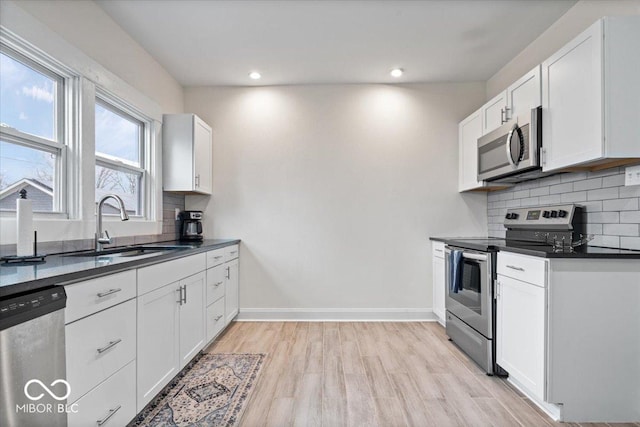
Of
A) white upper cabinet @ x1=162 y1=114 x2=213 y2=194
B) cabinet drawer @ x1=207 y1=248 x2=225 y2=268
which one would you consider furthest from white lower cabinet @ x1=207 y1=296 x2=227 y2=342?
white upper cabinet @ x1=162 y1=114 x2=213 y2=194

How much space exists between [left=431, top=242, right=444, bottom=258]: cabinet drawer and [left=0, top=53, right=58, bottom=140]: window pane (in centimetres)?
329

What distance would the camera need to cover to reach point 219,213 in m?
3.89

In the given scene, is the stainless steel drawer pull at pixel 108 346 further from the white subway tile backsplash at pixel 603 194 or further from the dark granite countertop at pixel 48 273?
the white subway tile backsplash at pixel 603 194

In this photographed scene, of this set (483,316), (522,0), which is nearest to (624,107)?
(522,0)

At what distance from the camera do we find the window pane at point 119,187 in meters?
2.65

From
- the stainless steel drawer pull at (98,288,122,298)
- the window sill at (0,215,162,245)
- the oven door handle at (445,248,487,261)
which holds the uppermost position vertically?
the window sill at (0,215,162,245)

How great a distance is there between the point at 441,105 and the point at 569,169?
1.81m

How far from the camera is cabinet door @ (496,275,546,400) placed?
1951 mm

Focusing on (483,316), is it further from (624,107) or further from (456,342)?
(624,107)

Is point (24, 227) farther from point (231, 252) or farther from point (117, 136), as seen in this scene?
point (231, 252)

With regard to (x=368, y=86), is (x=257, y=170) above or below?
below

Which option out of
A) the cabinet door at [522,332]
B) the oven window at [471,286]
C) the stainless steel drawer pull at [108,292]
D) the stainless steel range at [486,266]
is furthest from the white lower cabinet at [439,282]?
the stainless steel drawer pull at [108,292]

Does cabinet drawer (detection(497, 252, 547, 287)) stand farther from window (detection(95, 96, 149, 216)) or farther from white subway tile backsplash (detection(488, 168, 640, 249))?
window (detection(95, 96, 149, 216))

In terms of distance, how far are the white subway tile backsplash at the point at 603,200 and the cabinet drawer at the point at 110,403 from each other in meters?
2.88
